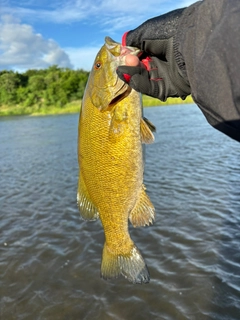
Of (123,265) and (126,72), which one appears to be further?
(123,265)

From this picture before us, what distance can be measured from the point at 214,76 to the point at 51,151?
1669cm

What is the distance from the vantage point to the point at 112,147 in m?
2.55

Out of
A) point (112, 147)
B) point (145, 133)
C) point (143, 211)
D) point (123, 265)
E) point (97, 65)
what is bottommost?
point (123, 265)

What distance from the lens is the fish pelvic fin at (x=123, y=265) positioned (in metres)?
2.87

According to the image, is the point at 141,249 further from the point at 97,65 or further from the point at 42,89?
the point at 42,89

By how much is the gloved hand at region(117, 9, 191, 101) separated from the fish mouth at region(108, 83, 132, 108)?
0.36 ft

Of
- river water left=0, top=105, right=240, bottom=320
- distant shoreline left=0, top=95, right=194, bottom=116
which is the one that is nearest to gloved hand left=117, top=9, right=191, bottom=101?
river water left=0, top=105, right=240, bottom=320

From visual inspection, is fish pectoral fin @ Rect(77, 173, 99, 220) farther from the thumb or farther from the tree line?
the tree line

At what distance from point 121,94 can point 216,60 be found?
41.5 inches

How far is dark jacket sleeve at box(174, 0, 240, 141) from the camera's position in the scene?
1.54 metres

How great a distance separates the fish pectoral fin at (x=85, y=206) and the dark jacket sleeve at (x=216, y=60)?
136 centimetres

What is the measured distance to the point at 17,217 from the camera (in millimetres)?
8203

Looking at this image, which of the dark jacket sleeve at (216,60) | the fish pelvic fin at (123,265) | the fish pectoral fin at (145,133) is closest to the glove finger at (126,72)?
the fish pectoral fin at (145,133)

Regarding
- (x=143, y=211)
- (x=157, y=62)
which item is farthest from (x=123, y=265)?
(x=157, y=62)
